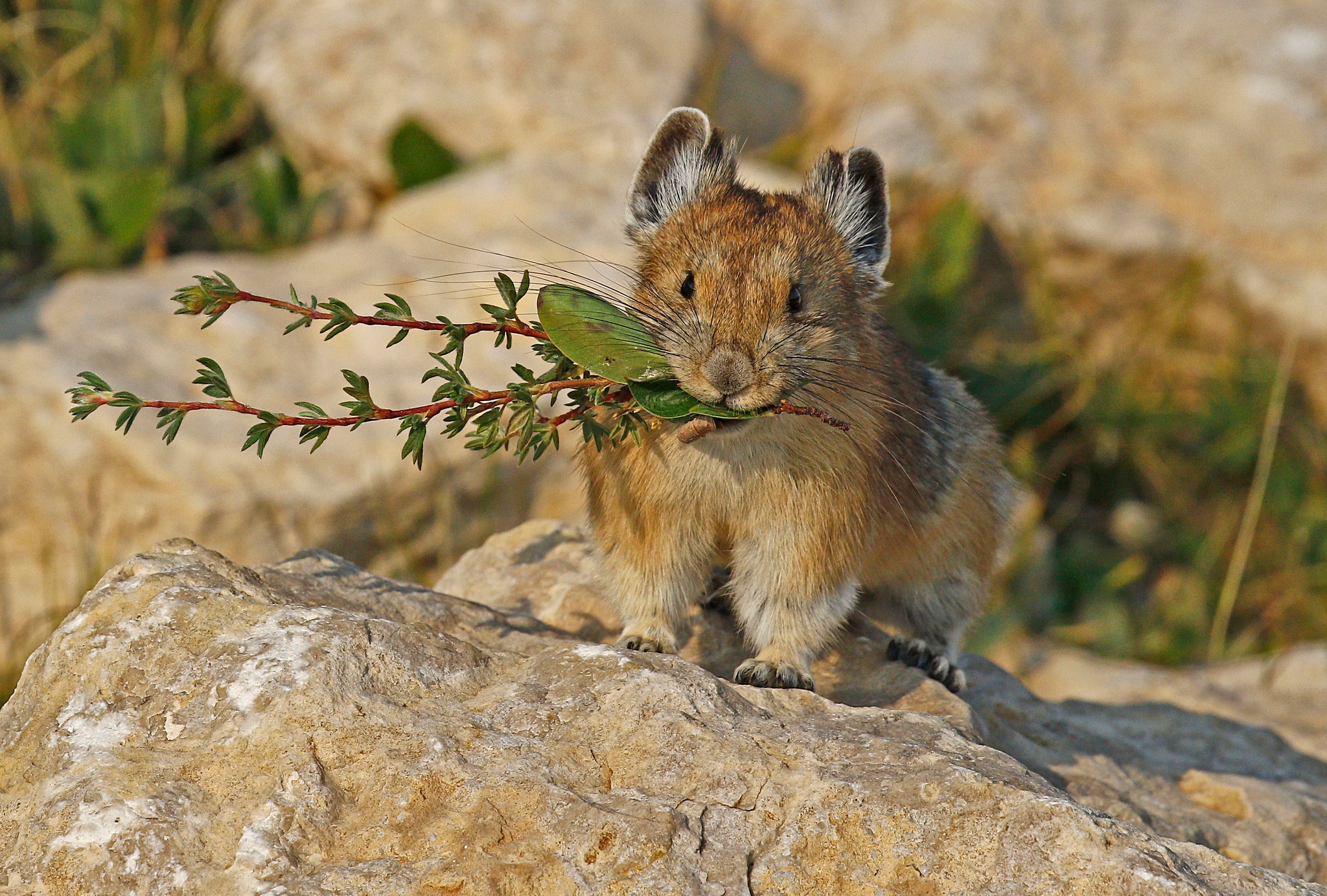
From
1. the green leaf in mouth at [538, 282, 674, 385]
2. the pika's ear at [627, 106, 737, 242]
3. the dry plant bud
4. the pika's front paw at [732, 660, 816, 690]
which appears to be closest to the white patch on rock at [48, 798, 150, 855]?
the green leaf in mouth at [538, 282, 674, 385]

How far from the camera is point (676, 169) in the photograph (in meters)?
5.71

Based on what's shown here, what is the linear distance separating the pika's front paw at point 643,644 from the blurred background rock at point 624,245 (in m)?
4.29

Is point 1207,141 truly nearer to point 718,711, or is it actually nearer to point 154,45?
point 154,45

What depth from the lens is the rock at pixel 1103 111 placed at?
13.1 metres

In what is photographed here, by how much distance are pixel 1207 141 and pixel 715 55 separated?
5032 millimetres

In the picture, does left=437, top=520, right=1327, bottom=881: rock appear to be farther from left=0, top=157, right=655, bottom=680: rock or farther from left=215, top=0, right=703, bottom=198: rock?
left=215, top=0, right=703, bottom=198: rock

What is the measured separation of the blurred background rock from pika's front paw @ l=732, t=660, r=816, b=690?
15.4 ft

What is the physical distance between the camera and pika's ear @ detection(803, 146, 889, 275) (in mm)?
5754

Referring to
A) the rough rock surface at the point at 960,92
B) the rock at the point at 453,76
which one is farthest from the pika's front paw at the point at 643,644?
the rough rock surface at the point at 960,92

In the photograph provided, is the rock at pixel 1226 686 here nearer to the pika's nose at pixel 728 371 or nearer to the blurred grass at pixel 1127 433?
the blurred grass at pixel 1127 433

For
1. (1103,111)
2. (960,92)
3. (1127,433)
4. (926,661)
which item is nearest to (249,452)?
(926,661)

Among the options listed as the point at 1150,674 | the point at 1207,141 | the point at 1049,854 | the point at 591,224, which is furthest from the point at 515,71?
the point at 1049,854

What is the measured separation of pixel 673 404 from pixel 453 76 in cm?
872

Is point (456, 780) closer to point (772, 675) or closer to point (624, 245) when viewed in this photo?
point (772, 675)
